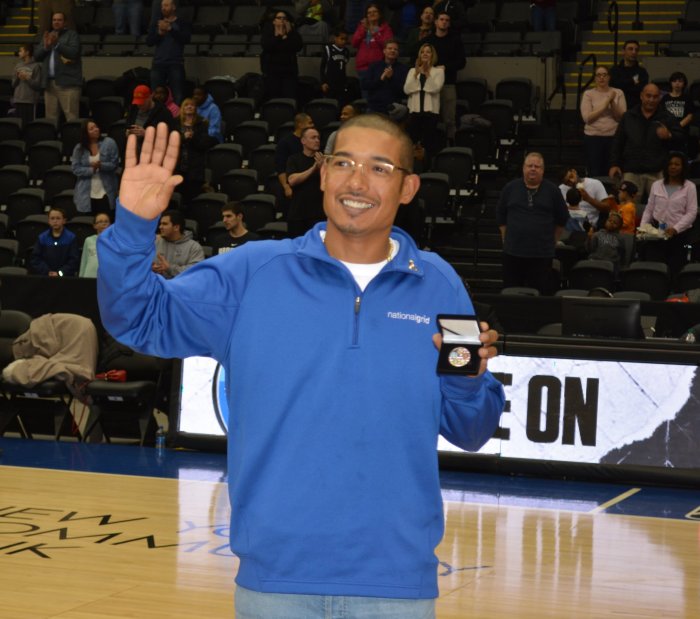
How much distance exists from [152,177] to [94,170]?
12.5 m

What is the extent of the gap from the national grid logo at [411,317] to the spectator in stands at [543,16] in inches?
633

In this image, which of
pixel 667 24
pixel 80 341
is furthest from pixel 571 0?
pixel 80 341

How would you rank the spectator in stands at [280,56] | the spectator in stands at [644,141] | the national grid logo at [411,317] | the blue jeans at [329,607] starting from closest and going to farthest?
the blue jeans at [329,607] → the national grid logo at [411,317] → the spectator in stands at [644,141] → the spectator in stands at [280,56]

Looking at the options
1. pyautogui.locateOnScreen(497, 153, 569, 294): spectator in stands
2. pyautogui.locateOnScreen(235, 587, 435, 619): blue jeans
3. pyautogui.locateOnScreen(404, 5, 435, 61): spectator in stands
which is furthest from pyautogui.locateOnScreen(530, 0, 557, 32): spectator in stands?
pyautogui.locateOnScreen(235, 587, 435, 619): blue jeans

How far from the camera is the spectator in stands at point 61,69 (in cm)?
1728

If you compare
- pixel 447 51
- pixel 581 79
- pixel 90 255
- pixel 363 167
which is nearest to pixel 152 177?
pixel 363 167

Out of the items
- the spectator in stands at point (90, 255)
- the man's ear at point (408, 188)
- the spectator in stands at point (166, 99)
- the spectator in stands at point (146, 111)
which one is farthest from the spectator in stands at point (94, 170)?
the man's ear at point (408, 188)

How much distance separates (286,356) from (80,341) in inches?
334

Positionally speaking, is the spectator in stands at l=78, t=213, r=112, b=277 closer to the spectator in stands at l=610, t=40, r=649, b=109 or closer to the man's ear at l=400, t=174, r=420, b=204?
the spectator in stands at l=610, t=40, r=649, b=109

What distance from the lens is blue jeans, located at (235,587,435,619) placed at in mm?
2619

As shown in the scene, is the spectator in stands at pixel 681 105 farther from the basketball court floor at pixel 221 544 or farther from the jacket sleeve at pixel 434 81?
the basketball court floor at pixel 221 544

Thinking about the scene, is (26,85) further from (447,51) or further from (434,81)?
(434,81)

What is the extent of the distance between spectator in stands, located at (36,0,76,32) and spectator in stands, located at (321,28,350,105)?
144 inches

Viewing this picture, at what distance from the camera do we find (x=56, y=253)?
1346 centimetres
